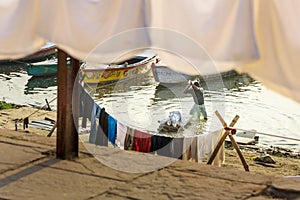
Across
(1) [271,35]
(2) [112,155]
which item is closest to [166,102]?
(2) [112,155]

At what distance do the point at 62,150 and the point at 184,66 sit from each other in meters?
1.23

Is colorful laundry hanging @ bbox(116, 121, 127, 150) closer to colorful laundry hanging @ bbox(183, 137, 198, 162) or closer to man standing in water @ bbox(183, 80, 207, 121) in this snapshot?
colorful laundry hanging @ bbox(183, 137, 198, 162)

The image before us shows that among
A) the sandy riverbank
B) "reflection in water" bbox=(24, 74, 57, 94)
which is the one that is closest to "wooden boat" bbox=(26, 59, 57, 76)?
"reflection in water" bbox=(24, 74, 57, 94)

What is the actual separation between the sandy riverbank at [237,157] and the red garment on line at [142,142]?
69.2 inches

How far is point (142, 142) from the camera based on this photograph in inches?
358

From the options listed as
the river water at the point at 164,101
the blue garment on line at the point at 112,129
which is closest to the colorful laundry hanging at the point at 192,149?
the blue garment on line at the point at 112,129

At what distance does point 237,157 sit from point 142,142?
522 cm

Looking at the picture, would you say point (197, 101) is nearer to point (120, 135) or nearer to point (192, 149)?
point (192, 149)

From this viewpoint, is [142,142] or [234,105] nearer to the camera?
[142,142]

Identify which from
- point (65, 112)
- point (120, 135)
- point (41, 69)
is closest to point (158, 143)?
point (120, 135)

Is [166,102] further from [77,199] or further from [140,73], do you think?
[77,199]

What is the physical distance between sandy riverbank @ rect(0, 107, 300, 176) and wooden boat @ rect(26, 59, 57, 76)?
7001mm

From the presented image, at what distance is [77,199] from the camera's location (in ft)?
9.11

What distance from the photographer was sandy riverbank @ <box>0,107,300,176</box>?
1221 cm
